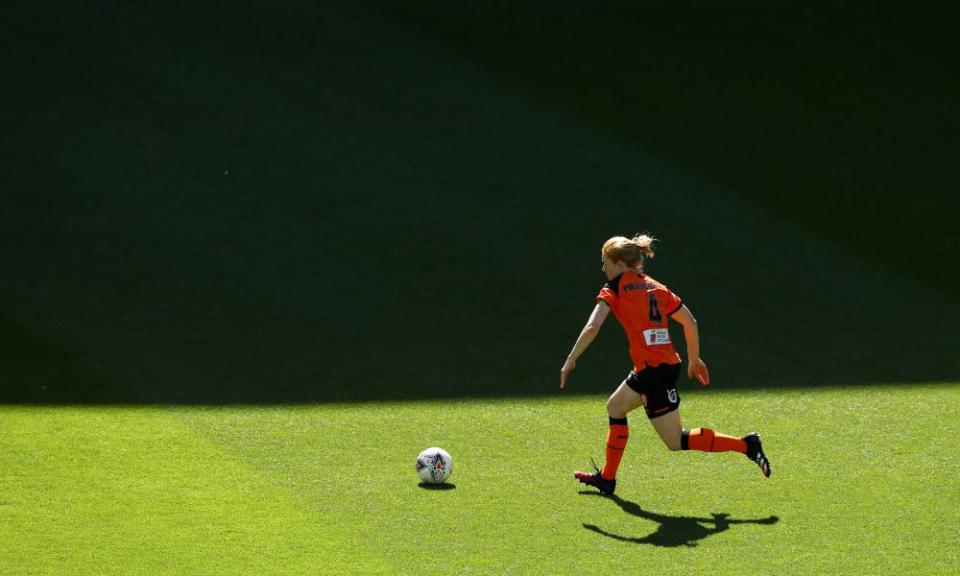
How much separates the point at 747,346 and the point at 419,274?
3846 millimetres

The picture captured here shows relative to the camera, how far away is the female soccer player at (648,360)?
959 centimetres

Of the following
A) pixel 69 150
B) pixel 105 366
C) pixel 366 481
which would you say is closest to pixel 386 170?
pixel 69 150

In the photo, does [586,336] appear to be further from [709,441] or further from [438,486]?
[438,486]

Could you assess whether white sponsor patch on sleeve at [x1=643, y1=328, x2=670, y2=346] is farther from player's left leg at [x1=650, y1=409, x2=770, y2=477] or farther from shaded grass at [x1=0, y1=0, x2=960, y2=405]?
shaded grass at [x1=0, y1=0, x2=960, y2=405]

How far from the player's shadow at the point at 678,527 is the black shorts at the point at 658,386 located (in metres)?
0.73

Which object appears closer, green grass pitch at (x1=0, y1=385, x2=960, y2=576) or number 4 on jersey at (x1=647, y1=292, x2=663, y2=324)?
green grass pitch at (x1=0, y1=385, x2=960, y2=576)

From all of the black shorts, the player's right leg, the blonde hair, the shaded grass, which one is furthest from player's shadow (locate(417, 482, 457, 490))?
the shaded grass

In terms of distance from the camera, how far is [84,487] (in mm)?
9750

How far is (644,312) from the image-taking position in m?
9.60

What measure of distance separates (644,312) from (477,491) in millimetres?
1746

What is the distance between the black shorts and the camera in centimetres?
959

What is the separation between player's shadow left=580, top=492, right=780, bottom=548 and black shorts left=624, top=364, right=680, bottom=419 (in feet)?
2.41

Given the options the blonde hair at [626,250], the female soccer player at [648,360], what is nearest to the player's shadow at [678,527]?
the female soccer player at [648,360]

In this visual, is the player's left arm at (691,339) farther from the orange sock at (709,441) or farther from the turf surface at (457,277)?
the turf surface at (457,277)
